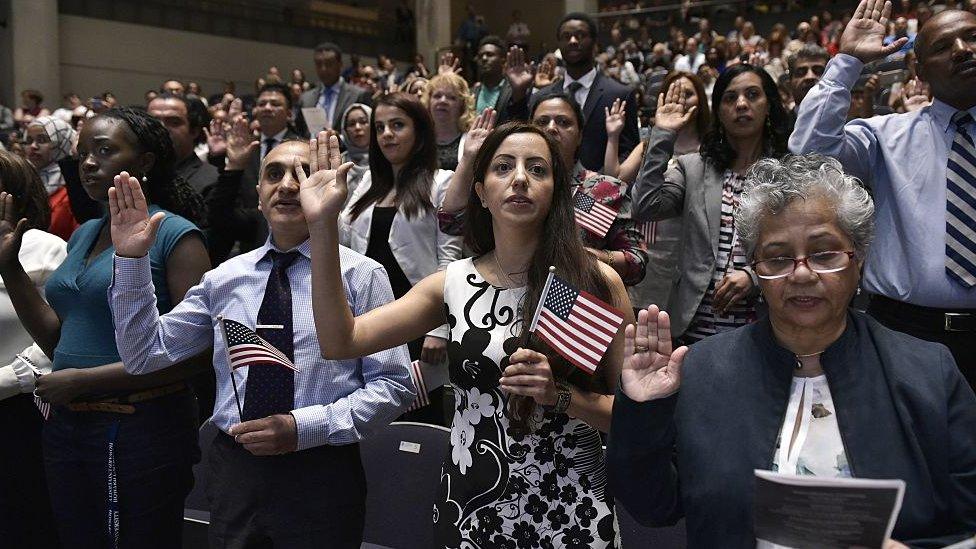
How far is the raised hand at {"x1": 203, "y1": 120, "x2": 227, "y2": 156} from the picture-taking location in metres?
5.27

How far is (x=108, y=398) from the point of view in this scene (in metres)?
2.68

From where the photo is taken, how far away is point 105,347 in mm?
2713

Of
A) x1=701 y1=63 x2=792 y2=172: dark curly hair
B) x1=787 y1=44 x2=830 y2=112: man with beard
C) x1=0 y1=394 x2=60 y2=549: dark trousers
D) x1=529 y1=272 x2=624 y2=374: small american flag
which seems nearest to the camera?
x1=529 y1=272 x2=624 y2=374: small american flag

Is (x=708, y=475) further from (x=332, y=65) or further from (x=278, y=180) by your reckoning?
(x=332, y=65)

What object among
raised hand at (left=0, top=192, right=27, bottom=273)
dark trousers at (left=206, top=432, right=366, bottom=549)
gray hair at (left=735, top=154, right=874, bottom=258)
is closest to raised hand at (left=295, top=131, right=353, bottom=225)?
dark trousers at (left=206, top=432, right=366, bottom=549)

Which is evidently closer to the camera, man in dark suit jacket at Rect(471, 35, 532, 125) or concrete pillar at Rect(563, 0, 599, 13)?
man in dark suit jacket at Rect(471, 35, 532, 125)

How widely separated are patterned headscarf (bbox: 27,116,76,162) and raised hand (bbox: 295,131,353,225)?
3.93 metres

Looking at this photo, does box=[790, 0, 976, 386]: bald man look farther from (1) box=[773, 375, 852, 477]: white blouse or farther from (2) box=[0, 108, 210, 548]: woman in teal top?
(2) box=[0, 108, 210, 548]: woman in teal top

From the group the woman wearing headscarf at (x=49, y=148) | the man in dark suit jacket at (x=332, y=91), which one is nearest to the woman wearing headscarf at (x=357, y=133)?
the woman wearing headscarf at (x=49, y=148)

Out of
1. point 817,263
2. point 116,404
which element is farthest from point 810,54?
point 116,404

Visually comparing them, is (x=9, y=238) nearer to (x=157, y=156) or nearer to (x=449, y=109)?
(x=157, y=156)

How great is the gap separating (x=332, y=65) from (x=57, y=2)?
506 inches

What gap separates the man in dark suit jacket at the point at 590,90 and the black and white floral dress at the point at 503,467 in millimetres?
2603

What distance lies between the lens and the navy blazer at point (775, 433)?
5.46ft
